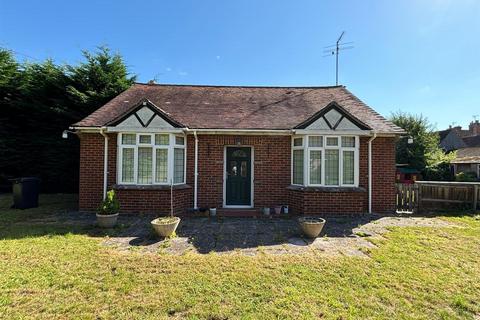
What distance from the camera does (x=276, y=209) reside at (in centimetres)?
909

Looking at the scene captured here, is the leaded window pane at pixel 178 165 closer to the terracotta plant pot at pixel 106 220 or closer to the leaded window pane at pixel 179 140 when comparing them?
the leaded window pane at pixel 179 140

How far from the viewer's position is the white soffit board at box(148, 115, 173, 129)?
28.1ft

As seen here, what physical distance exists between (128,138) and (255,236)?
5587mm

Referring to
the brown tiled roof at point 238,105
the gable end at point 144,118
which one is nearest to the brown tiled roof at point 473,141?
the brown tiled roof at point 238,105

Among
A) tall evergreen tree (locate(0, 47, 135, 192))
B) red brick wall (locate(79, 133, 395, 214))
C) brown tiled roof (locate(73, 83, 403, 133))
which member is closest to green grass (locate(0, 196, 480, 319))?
red brick wall (locate(79, 133, 395, 214))

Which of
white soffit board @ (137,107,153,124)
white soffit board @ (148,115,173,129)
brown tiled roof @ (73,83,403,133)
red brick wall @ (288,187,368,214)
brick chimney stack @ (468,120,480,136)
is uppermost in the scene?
brick chimney stack @ (468,120,480,136)

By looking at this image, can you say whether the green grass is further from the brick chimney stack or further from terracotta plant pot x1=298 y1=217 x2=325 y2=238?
the brick chimney stack

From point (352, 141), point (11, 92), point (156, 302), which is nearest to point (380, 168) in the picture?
point (352, 141)

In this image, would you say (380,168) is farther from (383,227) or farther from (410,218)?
(383,227)

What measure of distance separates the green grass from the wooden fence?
4217 mm

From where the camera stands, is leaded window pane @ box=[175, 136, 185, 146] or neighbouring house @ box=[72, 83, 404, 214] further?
leaded window pane @ box=[175, 136, 185, 146]

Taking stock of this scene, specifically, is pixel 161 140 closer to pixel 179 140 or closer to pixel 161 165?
pixel 179 140

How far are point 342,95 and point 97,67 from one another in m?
13.0

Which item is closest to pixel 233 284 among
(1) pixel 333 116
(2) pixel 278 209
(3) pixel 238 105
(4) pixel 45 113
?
(2) pixel 278 209
